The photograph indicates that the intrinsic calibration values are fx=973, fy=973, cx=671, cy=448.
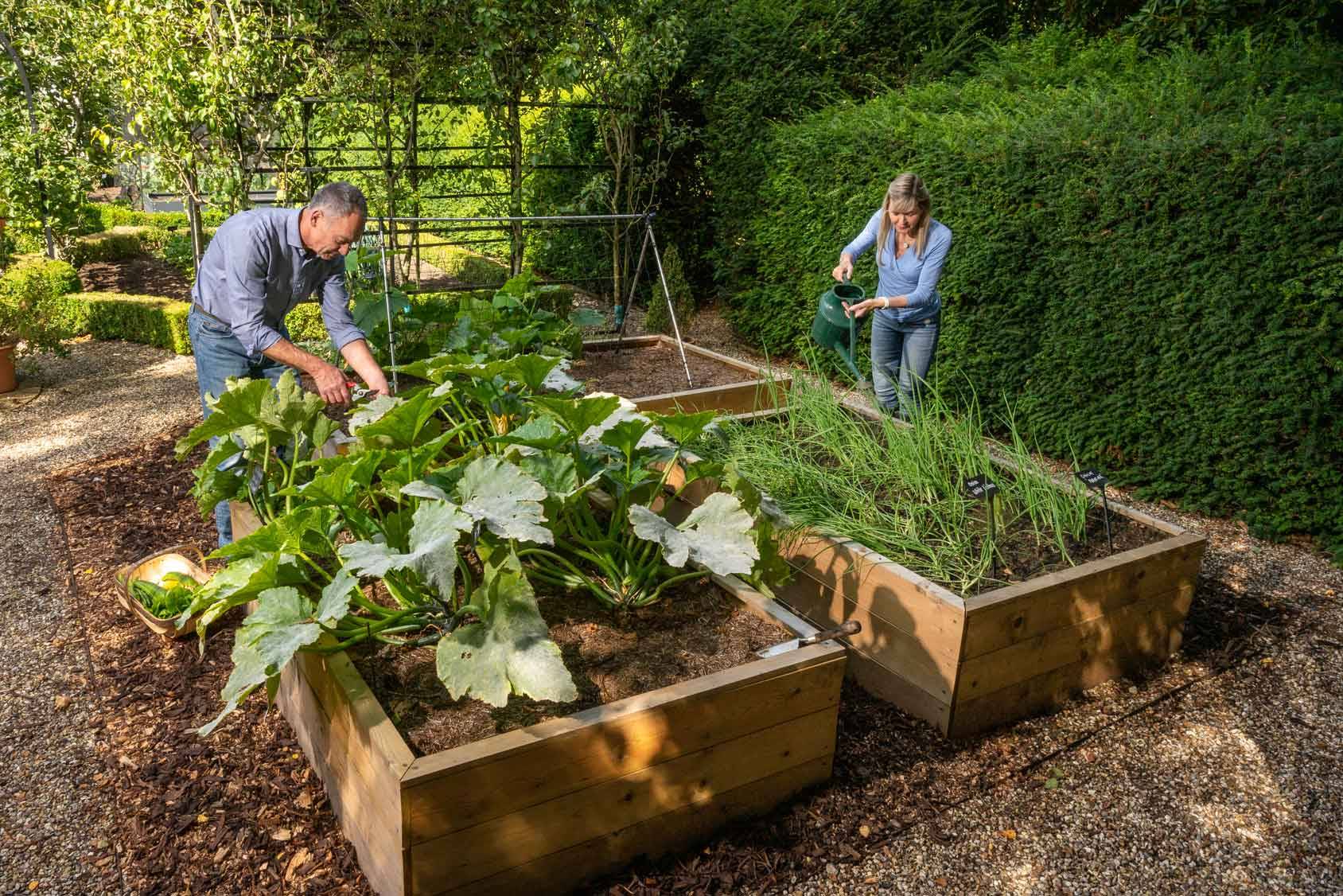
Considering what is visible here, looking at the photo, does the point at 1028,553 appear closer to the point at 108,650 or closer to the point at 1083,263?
the point at 1083,263

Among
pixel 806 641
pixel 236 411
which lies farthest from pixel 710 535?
pixel 236 411

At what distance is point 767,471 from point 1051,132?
2706 millimetres

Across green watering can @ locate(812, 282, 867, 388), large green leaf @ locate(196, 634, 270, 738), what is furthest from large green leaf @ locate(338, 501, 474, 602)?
green watering can @ locate(812, 282, 867, 388)

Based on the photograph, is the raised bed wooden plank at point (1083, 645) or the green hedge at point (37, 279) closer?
the raised bed wooden plank at point (1083, 645)

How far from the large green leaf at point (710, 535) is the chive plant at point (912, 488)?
377 millimetres

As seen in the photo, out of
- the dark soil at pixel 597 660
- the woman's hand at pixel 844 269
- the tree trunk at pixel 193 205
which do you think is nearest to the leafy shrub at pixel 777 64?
the woman's hand at pixel 844 269

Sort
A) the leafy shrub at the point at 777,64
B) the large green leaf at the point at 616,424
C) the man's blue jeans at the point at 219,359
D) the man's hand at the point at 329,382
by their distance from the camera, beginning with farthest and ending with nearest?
the leafy shrub at the point at 777,64
the man's blue jeans at the point at 219,359
the man's hand at the point at 329,382
the large green leaf at the point at 616,424

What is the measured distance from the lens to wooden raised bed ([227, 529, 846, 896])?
→ 1805mm

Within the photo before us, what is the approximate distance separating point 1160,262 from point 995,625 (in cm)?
252

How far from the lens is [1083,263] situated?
4.59 m

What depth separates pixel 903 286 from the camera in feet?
13.3

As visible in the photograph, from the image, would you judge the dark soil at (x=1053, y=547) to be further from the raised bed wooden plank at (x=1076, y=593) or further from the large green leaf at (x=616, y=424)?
the large green leaf at (x=616, y=424)

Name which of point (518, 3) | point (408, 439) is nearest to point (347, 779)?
point (408, 439)

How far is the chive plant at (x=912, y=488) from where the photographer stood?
2811 millimetres
